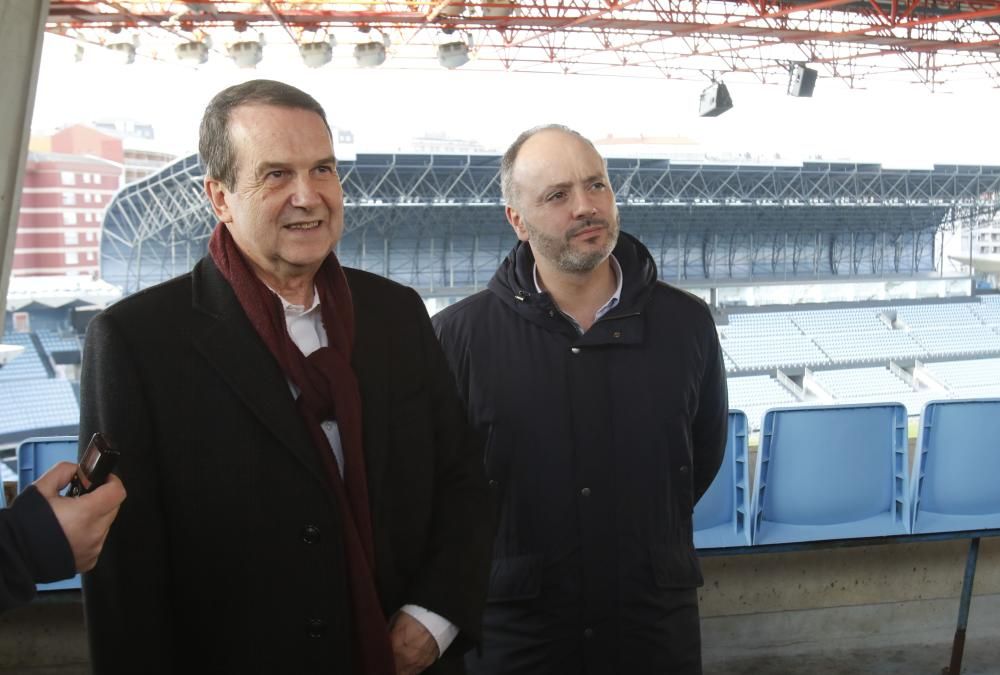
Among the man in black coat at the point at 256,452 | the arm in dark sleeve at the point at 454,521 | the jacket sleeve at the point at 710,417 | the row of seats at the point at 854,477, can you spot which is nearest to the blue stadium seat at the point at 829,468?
the row of seats at the point at 854,477

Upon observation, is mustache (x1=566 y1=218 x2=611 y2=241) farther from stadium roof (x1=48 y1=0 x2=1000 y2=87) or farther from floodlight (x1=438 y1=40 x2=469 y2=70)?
stadium roof (x1=48 y1=0 x2=1000 y2=87)

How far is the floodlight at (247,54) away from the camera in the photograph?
1006cm

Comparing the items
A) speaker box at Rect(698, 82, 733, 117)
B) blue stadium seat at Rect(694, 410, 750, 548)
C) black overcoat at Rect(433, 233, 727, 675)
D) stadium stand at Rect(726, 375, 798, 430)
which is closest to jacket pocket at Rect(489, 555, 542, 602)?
black overcoat at Rect(433, 233, 727, 675)

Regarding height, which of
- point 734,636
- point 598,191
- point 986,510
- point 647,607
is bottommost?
point 734,636

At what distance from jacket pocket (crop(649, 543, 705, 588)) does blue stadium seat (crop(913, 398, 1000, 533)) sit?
5.04 feet

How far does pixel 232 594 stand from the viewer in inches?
46.2

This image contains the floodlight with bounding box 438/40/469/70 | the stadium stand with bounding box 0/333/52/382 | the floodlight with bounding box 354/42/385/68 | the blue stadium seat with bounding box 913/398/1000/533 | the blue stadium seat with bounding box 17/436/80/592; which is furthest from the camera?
the stadium stand with bounding box 0/333/52/382

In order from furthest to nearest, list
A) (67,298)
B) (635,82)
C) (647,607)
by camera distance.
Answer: (635,82)
(67,298)
(647,607)

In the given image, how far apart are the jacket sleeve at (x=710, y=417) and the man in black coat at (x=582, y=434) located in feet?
0.06

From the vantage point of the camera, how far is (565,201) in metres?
1.69

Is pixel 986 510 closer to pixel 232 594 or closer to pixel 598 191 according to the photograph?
pixel 598 191

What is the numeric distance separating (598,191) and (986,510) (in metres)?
1.92

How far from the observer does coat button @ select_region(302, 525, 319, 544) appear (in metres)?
1.16

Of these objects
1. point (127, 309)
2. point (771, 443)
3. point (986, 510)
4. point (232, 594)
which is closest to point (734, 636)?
point (771, 443)
